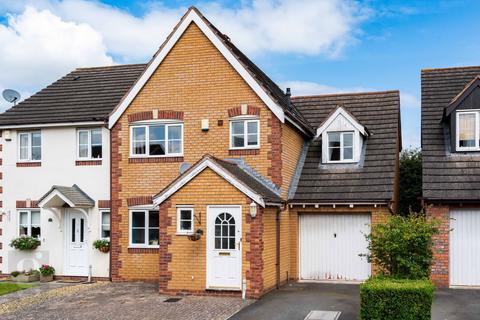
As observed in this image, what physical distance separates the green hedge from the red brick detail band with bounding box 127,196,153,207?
10067 millimetres

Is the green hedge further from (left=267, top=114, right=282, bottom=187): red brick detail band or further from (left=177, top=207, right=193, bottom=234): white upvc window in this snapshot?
(left=267, top=114, right=282, bottom=187): red brick detail band

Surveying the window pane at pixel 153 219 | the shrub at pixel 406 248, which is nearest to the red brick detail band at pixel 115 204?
the window pane at pixel 153 219

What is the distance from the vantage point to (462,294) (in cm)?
1756

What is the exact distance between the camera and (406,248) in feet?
46.5

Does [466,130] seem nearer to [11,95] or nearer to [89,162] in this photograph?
[89,162]

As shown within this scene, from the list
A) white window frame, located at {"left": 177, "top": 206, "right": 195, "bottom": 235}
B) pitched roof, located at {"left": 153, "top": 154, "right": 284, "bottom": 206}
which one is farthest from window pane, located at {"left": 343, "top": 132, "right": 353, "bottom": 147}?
white window frame, located at {"left": 177, "top": 206, "right": 195, "bottom": 235}

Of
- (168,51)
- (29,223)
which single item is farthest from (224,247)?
(29,223)

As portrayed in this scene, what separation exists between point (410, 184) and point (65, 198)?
48.4 ft

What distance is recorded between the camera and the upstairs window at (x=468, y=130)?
20062 millimetres

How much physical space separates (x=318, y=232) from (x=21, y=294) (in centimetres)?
981

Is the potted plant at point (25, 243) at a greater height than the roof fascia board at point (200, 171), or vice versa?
the roof fascia board at point (200, 171)

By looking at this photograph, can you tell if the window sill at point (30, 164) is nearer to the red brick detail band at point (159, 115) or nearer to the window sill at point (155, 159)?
the window sill at point (155, 159)

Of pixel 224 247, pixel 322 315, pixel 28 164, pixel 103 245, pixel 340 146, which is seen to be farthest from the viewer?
pixel 28 164

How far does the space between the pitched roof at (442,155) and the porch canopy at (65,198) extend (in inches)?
453
